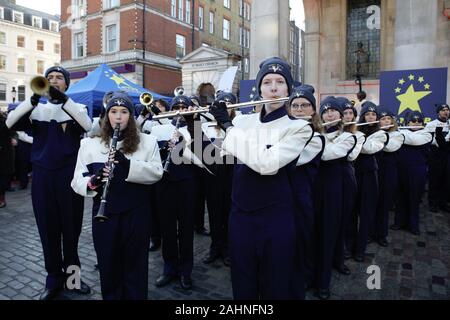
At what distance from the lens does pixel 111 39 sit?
2861cm

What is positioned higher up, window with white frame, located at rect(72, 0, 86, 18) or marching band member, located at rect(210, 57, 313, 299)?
window with white frame, located at rect(72, 0, 86, 18)

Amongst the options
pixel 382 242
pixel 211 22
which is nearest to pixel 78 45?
pixel 211 22

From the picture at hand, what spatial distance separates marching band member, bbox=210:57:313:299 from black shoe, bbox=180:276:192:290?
1.65 meters

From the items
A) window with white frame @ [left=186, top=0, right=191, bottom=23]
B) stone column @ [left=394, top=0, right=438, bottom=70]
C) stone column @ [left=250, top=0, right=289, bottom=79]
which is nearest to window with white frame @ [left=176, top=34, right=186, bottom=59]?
window with white frame @ [left=186, top=0, right=191, bottom=23]

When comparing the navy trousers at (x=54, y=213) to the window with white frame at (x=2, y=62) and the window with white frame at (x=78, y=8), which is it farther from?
the window with white frame at (x=2, y=62)

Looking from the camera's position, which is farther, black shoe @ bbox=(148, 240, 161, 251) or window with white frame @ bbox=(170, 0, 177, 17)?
window with white frame @ bbox=(170, 0, 177, 17)

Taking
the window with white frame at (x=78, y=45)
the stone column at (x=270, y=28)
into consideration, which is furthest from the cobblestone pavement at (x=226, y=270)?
the window with white frame at (x=78, y=45)

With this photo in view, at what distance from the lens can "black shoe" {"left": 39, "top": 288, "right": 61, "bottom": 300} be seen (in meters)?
3.82

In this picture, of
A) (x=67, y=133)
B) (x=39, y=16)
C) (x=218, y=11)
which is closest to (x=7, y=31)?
(x=39, y=16)

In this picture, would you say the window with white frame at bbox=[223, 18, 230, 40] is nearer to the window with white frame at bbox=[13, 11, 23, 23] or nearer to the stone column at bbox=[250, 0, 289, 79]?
the stone column at bbox=[250, 0, 289, 79]

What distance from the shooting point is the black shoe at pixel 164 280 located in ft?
14.0

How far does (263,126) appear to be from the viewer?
8.99 feet
